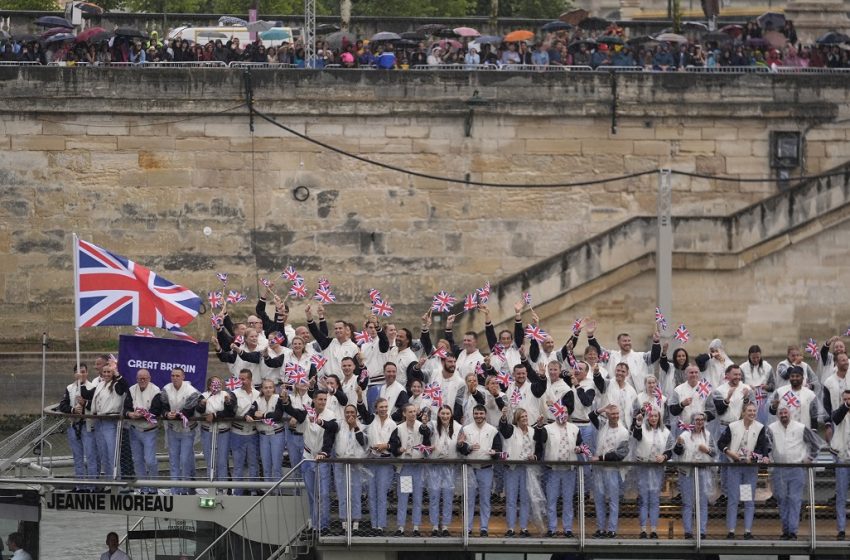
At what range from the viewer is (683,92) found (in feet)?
118

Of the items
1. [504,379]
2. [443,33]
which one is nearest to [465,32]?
[443,33]

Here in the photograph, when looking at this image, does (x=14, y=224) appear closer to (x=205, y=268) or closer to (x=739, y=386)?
(x=205, y=268)

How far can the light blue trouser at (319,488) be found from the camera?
66.8ft

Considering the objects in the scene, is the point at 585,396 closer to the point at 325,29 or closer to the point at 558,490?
the point at 558,490

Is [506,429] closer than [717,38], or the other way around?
[506,429]

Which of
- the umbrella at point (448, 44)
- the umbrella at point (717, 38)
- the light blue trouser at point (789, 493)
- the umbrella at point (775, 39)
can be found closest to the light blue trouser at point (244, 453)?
the light blue trouser at point (789, 493)

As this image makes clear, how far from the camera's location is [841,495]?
809 inches

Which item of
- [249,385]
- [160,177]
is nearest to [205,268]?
[160,177]

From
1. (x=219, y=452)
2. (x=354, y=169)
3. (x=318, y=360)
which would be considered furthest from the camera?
(x=354, y=169)

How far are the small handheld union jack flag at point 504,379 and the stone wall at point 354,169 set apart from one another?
42.6 feet

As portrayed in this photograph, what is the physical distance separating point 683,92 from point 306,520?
669 inches

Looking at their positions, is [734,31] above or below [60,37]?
above

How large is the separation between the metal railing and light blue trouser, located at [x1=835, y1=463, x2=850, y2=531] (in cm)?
3

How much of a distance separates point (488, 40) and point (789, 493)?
17.7 metres
